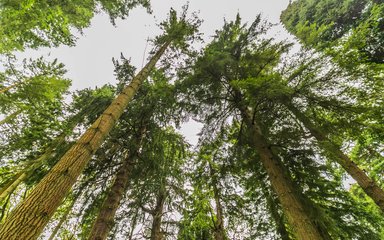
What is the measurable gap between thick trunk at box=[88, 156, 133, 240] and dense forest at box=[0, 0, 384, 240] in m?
0.03

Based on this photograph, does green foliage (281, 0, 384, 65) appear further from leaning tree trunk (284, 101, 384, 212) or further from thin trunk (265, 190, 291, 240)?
thin trunk (265, 190, 291, 240)

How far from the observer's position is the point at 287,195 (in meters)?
4.54

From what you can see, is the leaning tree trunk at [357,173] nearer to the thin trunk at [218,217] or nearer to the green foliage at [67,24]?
the thin trunk at [218,217]

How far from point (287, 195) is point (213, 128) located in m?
3.17

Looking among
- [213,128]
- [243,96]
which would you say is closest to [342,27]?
[243,96]

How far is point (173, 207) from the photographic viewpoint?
266 inches

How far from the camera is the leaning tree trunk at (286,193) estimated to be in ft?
12.8

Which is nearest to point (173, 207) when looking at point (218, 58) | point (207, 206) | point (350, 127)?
point (207, 206)

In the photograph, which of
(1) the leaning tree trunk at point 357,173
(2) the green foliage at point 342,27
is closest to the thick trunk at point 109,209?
(1) the leaning tree trunk at point 357,173

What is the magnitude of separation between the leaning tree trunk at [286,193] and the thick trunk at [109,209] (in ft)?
12.6

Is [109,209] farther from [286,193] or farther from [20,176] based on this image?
[286,193]

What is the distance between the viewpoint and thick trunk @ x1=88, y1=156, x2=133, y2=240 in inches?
170

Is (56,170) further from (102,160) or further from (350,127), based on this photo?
(350,127)

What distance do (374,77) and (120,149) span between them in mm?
7281
